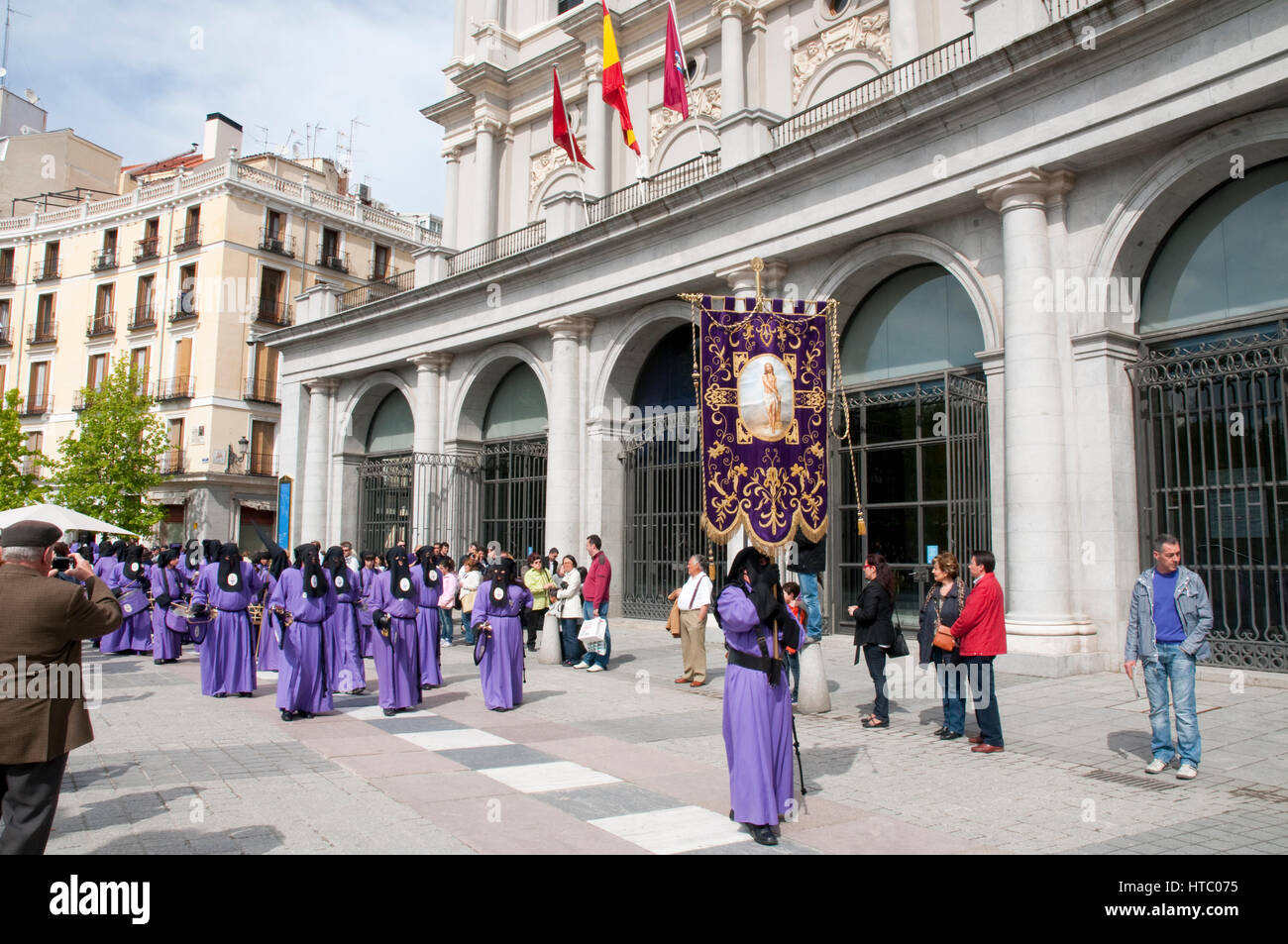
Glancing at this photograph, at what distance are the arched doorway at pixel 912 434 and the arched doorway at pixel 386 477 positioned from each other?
44.7 ft

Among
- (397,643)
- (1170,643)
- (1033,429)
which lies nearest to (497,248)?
(1033,429)

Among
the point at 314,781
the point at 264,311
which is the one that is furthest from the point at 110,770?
the point at 264,311

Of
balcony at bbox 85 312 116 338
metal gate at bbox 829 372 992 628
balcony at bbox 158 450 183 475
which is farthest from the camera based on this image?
balcony at bbox 85 312 116 338

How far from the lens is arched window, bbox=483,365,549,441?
2472 cm

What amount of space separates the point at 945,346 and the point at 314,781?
1276 cm

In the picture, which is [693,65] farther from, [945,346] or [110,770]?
[110,770]

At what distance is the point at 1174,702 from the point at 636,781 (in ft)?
14.1

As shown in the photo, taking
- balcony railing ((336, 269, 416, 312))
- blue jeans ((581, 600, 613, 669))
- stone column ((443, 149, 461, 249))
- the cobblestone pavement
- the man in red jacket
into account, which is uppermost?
stone column ((443, 149, 461, 249))

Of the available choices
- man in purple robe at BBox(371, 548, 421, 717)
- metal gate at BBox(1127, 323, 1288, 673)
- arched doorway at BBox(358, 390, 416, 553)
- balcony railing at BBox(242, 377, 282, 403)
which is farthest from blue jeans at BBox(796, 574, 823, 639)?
balcony railing at BBox(242, 377, 282, 403)

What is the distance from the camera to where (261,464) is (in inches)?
1602

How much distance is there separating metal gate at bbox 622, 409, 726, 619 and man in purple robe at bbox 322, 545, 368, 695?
8066 millimetres

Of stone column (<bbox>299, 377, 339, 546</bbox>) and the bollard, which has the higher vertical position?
stone column (<bbox>299, 377, 339, 546</bbox>)

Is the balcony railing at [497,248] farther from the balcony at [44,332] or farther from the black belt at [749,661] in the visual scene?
the balcony at [44,332]

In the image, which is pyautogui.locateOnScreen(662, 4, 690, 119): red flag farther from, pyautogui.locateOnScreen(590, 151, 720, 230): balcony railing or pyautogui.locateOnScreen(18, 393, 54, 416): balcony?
pyautogui.locateOnScreen(18, 393, 54, 416): balcony
